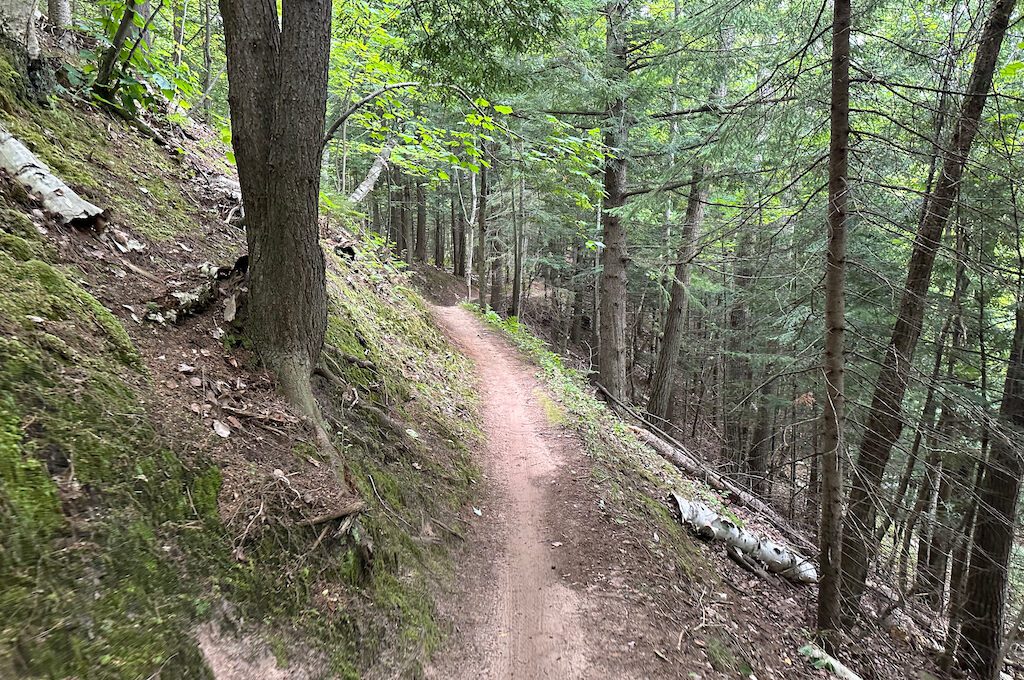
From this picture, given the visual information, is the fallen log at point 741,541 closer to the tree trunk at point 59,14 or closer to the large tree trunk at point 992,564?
the large tree trunk at point 992,564

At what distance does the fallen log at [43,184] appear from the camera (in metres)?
3.61

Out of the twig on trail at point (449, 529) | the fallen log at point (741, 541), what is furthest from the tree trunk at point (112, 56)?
the fallen log at point (741, 541)

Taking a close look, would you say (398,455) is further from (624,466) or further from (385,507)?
(624,466)

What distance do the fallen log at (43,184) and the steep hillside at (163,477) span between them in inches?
5.4

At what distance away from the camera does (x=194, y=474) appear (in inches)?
117

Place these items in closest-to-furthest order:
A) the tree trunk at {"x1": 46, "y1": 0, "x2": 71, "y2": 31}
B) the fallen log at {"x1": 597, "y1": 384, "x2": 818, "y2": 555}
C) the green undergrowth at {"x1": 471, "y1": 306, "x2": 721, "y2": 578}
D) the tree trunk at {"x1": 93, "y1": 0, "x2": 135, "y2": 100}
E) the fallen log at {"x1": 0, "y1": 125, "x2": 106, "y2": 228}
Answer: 1. the fallen log at {"x1": 0, "y1": 125, "x2": 106, "y2": 228}
2. the tree trunk at {"x1": 93, "y1": 0, "x2": 135, "y2": 100}
3. the tree trunk at {"x1": 46, "y1": 0, "x2": 71, "y2": 31}
4. the green undergrowth at {"x1": 471, "y1": 306, "x2": 721, "y2": 578}
5. the fallen log at {"x1": 597, "y1": 384, "x2": 818, "y2": 555}

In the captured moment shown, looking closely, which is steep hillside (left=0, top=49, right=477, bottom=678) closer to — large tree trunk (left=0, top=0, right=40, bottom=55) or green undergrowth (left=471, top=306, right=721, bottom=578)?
large tree trunk (left=0, top=0, right=40, bottom=55)

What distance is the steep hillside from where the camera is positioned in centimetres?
213

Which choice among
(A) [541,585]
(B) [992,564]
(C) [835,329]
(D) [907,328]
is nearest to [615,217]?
(D) [907,328]

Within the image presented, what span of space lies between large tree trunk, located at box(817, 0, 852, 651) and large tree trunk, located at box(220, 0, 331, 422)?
4717 mm

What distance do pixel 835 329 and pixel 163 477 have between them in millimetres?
5763

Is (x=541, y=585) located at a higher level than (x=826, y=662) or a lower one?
higher

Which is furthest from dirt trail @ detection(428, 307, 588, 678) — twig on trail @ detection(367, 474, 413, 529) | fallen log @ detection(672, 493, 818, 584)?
fallen log @ detection(672, 493, 818, 584)

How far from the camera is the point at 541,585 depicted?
5.08m
